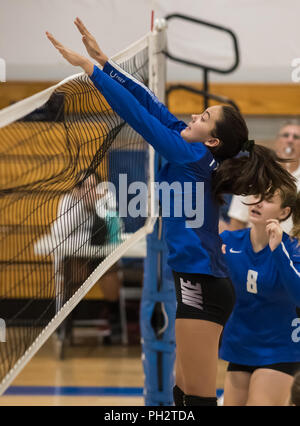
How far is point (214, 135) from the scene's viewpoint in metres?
2.65

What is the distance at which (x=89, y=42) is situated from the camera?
254 centimetres

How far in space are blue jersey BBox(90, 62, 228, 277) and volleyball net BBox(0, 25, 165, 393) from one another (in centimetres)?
22

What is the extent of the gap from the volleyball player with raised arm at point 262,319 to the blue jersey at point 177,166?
1.00 ft

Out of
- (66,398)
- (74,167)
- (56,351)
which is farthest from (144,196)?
(56,351)

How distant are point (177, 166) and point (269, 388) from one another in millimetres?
1043

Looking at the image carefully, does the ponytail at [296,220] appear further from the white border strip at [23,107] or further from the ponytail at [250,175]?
the white border strip at [23,107]

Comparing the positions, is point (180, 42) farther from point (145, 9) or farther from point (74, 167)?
point (74, 167)

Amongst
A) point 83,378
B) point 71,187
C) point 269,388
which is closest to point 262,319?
point 269,388

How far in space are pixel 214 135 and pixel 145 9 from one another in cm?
370

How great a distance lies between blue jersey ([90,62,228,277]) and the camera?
8.17ft

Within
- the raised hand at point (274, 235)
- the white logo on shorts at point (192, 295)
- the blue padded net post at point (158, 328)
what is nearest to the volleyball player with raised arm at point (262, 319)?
the raised hand at point (274, 235)

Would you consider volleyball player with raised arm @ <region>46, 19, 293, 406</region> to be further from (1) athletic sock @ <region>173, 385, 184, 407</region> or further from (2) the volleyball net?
(2) the volleyball net

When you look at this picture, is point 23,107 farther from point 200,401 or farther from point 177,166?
point 200,401

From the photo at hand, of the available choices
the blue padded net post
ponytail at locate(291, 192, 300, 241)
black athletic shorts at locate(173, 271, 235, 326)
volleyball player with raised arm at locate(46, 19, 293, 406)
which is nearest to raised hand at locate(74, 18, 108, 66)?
volleyball player with raised arm at locate(46, 19, 293, 406)
